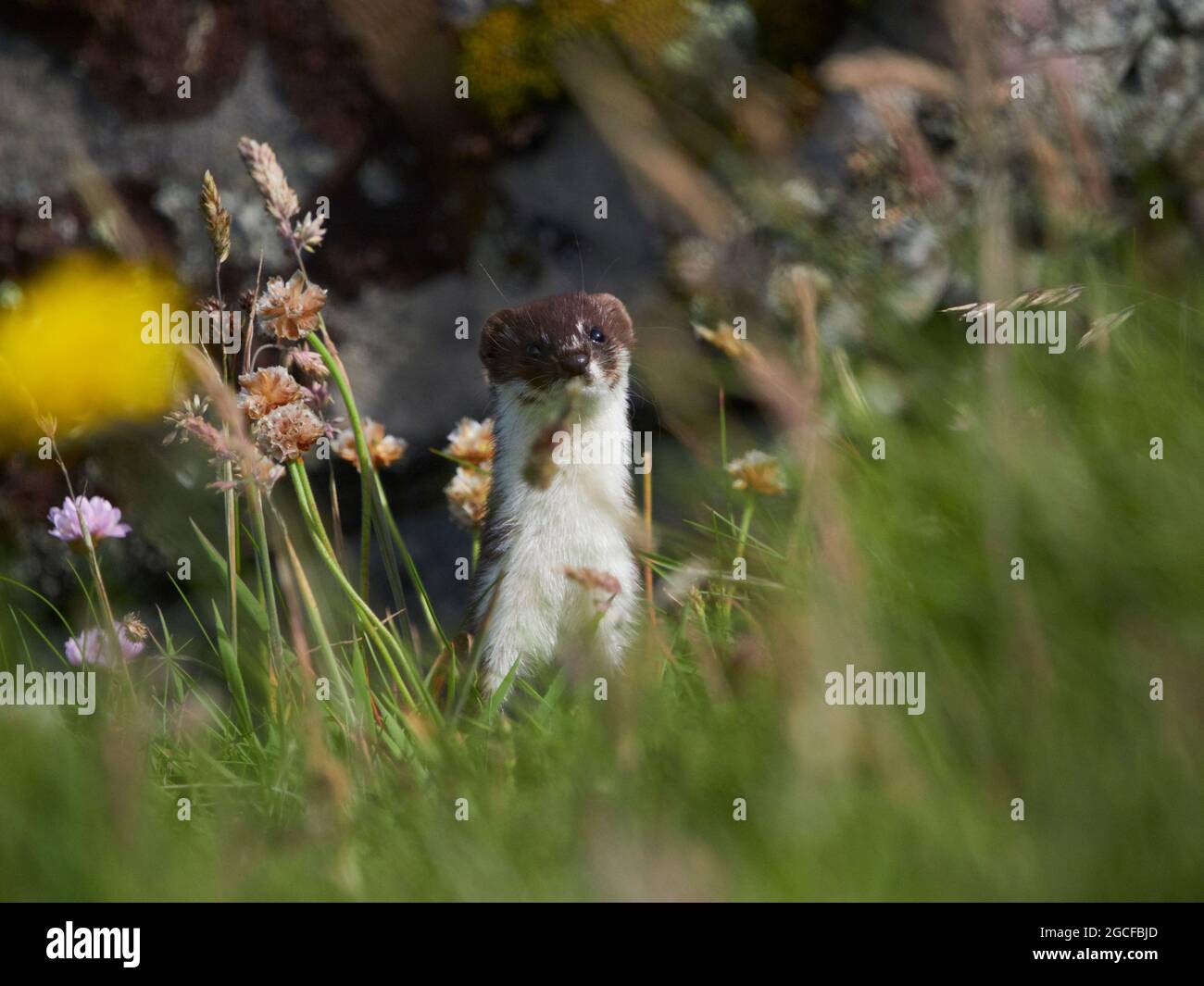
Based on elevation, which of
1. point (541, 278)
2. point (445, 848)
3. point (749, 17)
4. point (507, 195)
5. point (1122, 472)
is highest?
point (749, 17)

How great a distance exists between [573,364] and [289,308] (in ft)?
3.57

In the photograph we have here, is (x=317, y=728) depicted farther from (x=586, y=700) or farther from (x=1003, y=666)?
(x=1003, y=666)

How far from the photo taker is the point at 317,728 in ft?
8.38

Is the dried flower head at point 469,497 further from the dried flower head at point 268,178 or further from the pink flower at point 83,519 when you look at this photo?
the dried flower head at point 268,178

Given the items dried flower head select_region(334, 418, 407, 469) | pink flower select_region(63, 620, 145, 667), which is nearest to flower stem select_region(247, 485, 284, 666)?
pink flower select_region(63, 620, 145, 667)

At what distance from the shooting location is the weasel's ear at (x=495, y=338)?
4.31 metres

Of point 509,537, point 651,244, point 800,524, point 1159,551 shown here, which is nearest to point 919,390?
point 800,524

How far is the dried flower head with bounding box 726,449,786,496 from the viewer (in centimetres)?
Answer: 373

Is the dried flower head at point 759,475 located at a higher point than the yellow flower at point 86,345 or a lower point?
lower

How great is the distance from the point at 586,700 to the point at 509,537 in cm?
127

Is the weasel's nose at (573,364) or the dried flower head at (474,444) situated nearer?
the weasel's nose at (573,364)

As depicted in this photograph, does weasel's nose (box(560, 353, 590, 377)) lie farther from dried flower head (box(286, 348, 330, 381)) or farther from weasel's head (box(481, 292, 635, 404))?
dried flower head (box(286, 348, 330, 381))

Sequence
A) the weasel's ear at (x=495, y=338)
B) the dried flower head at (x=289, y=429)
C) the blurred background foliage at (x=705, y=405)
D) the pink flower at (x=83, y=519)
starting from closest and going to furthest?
the blurred background foliage at (x=705, y=405) → the dried flower head at (x=289, y=429) → the pink flower at (x=83, y=519) → the weasel's ear at (x=495, y=338)

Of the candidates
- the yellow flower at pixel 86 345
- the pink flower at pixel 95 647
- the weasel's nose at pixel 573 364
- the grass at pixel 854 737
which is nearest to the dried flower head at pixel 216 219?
the grass at pixel 854 737
